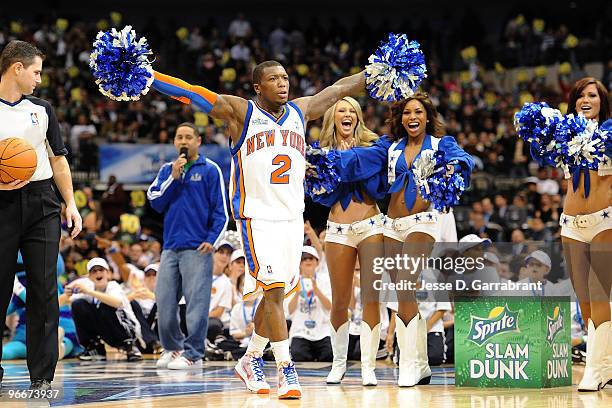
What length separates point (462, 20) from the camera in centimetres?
2895

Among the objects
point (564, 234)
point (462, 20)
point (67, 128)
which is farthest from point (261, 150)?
point (462, 20)

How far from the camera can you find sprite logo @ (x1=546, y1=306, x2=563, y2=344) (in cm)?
791

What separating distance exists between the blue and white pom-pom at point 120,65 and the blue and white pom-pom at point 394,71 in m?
1.72

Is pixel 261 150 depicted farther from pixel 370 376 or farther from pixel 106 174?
pixel 106 174

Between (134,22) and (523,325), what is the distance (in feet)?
78.7

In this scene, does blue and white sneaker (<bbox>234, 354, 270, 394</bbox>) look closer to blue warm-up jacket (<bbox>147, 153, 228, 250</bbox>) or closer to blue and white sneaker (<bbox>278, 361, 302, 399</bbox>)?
blue and white sneaker (<bbox>278, 361, 302, 399</bbox>)

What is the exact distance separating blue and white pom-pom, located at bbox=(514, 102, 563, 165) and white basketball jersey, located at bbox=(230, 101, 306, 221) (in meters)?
1.68

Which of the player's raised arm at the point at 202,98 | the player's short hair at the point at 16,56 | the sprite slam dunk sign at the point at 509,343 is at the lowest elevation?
the sprite slam dunk sign at the point at 509,343

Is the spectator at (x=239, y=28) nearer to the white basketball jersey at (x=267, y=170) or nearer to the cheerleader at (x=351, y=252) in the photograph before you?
the cheerleader at (x=351, y=252)

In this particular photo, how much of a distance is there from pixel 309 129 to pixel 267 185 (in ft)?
48.3

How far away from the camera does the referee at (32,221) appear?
688 cm

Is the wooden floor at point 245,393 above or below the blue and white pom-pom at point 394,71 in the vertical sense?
below

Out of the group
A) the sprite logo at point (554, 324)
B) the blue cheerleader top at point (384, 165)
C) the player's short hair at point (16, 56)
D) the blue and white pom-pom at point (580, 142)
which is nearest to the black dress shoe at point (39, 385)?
the player's short hair at point (16, 56)

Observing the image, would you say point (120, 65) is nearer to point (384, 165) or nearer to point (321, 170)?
point (321, 170)
